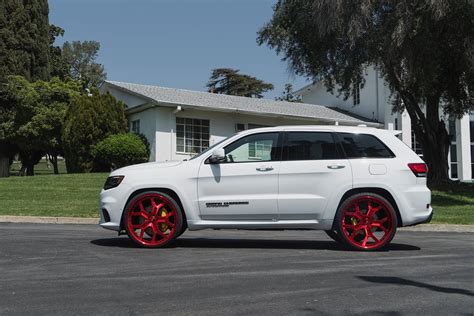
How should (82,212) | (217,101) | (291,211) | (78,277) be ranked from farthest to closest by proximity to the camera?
(217,101) < (82,212) < (291,211) < (78,277)

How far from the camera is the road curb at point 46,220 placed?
12.3 m

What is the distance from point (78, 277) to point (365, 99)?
29.5 meters

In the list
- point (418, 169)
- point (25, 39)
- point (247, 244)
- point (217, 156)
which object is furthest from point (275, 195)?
point (25, 39)

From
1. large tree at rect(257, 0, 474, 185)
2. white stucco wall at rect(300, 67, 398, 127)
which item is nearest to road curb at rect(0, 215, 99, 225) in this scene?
large tree at rect(257, 0, 474, 185)

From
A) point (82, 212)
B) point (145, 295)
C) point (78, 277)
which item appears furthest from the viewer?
point (82, 212)

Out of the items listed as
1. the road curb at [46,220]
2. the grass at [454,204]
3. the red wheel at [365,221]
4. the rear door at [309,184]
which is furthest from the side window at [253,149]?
the grass at [454,204]

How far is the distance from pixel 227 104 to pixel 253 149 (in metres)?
20.4

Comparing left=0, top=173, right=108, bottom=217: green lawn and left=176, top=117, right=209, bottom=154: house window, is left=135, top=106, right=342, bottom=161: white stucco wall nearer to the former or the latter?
left=176, top=117, right=209, bottom=154: house window

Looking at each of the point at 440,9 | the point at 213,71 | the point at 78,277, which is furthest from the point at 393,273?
the point at 213,71

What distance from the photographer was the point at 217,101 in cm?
2888

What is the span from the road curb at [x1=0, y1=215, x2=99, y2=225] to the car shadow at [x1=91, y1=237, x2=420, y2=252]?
11.4 feet

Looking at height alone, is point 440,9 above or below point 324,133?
above

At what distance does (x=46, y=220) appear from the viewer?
12.3 metres

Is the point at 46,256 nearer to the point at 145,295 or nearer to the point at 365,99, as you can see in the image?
the point at 145,295
